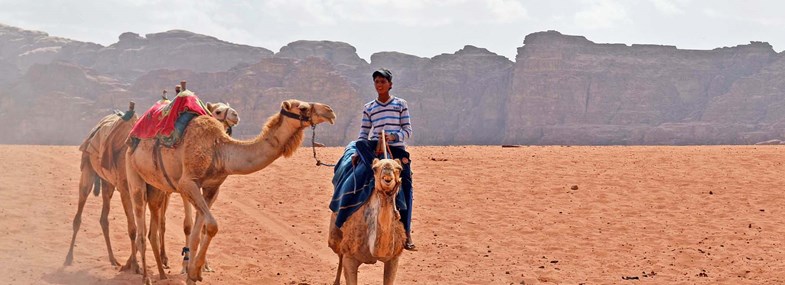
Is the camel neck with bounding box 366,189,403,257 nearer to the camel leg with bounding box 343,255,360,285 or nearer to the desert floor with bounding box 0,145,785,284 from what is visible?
the camel leg with bounding box 343,255,360,285

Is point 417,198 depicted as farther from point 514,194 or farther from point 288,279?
point 288,279

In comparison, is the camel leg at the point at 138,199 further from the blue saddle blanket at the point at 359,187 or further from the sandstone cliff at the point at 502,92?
the sandstone cliff at the point at 502,92

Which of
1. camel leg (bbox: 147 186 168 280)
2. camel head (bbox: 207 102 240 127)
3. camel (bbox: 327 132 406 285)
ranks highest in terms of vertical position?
camel head (bbox: 207 102 240 127)

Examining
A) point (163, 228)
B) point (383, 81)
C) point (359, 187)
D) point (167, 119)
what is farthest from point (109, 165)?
point (383, 81)

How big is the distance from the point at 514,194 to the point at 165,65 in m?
151

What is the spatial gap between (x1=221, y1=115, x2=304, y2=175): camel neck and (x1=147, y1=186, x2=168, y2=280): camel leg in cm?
176

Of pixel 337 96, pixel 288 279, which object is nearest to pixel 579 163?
pixel 288 279

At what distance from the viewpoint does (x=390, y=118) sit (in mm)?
7449

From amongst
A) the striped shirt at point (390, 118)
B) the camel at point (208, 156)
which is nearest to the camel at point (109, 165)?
the camel at point (208, 156)

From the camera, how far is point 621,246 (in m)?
12.8

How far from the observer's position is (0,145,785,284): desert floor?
10594 mm

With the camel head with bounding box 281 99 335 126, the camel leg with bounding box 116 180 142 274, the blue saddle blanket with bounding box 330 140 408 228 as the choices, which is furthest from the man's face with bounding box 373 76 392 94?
the camel leg with bounding box 116 180 142 274

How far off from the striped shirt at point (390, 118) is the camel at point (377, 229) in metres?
0.31

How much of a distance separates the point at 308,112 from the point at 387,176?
213 centimetres
